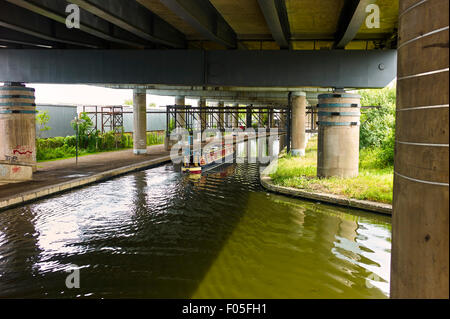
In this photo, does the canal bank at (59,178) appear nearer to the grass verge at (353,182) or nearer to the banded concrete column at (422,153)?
the grass verge at (353,182)

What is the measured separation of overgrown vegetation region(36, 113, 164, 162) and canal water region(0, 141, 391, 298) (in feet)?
36.1

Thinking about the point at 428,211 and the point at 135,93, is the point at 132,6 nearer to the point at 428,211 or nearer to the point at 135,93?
the point at 428,211

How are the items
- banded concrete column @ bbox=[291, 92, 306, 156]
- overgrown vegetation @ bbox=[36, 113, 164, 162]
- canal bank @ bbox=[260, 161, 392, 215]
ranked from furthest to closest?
banded concrete column @ bbox=[291, 92, 306, 156], overgrown vegetation @ bbox=[36, 113, 164, 162], canal bank @ bbox=[260, 161, 392, 215]

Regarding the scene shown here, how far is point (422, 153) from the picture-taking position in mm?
2986

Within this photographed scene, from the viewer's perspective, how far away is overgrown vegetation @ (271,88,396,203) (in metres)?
13.3

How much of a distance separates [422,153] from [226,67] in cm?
1253

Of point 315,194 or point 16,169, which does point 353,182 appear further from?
point 16,169

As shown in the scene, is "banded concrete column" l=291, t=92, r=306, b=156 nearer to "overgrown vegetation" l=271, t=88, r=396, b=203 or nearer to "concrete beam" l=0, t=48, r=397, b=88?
"overgrown vegetation" l=271, t=88, r=396, b=203

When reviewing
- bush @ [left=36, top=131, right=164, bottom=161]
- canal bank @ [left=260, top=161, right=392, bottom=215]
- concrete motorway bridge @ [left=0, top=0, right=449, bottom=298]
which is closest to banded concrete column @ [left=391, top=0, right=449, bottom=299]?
concrete motorway bridge @ [left=0, top=0, right=449, bottom=298]

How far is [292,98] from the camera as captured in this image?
28.6 m

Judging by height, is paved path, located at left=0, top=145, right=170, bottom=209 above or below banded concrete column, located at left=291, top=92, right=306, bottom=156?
below

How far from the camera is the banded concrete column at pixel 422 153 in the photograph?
9.17 feet
